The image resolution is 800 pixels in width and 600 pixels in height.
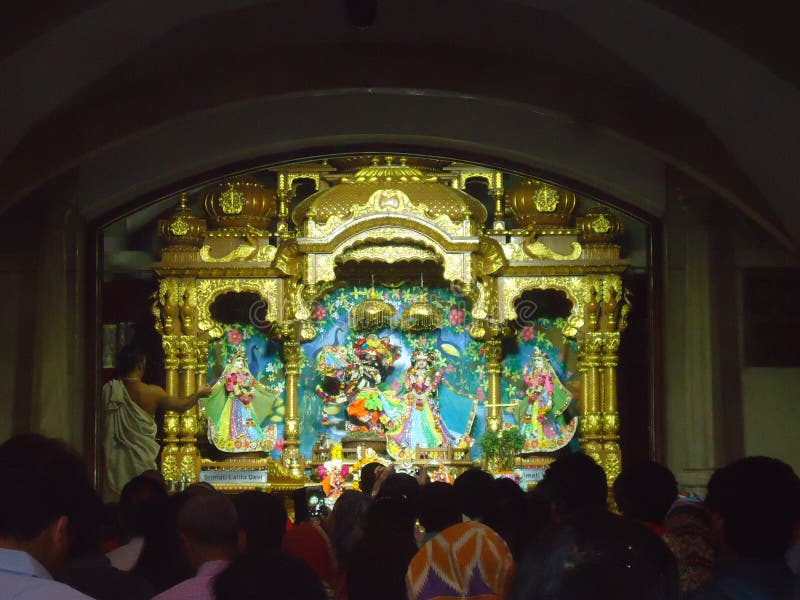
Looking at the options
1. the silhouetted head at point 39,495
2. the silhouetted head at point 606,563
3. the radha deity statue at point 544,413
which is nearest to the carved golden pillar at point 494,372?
the radha deity statue at point 544,413

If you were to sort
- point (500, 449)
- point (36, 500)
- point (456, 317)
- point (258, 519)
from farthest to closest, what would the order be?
point (456, 317)
point (500, 449)
point (258, 519)
point (36, 500)

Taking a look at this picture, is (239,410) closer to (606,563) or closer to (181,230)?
(181,230)

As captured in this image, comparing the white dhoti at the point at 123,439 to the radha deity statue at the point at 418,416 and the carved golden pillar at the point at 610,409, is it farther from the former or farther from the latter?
the carved golden pillar at the point at 610,409

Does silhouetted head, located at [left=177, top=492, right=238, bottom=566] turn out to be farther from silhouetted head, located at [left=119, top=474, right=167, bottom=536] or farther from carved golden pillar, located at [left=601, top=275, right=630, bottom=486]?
carved golden pillar, located at [left=601, top=275, right=630, bottom=486]

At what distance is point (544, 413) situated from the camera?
14195 mm

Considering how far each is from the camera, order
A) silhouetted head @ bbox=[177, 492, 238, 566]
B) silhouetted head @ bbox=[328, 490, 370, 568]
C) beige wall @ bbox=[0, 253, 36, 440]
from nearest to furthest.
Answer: silhouetted head @ bbox=[177, 492, 238, 566]
silhouetted head @ bbox=[328, 490, 370, 568]
beige wall @ bbox=[0, 253, 36, 440]

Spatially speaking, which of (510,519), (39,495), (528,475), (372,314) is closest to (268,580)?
(39,495)

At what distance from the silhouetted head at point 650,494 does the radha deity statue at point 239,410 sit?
30.1 feet

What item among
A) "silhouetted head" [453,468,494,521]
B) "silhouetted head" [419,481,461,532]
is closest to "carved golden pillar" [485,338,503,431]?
"silhouetted head" [453,468,494,521]

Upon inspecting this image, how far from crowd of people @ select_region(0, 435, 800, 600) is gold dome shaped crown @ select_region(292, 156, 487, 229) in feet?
25.6

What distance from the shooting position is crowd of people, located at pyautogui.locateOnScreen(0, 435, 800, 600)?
2684 mm

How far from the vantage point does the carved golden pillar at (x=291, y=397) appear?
14.2m

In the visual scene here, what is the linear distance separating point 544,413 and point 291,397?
2.40 metres

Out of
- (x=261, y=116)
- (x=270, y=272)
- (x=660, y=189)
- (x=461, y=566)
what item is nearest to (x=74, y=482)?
(x=461, y=566)
